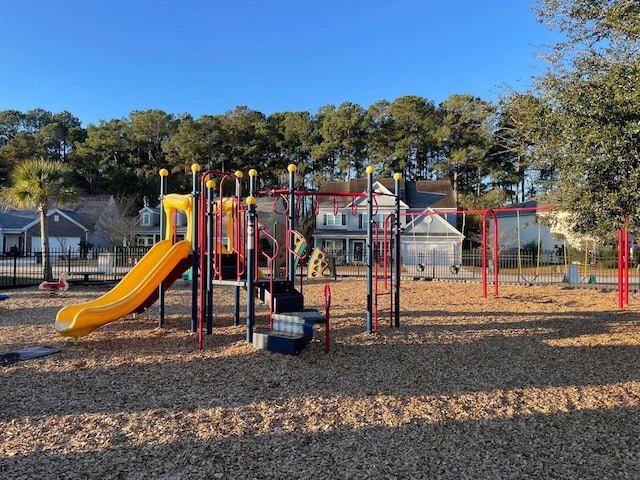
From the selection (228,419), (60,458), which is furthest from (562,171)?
(60,458)

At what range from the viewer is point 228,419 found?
4.26 meters

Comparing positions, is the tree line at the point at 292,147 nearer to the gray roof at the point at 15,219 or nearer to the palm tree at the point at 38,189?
the gray roof at the point at 15,219

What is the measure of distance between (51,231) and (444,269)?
3451 centimetres

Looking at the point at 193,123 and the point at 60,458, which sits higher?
the point at 193,123

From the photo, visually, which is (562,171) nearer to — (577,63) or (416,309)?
(577,63)

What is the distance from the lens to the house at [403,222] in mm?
33906

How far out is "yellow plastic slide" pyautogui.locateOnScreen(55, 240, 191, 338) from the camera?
271 inches

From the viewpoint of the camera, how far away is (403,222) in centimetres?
3625

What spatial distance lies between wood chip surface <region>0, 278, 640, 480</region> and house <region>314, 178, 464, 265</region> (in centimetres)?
2509

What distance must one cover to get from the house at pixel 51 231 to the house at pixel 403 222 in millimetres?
21428

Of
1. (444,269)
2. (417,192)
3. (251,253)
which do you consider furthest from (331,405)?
(417,192)

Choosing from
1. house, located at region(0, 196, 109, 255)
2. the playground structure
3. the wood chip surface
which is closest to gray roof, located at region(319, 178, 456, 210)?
house, located at region(0, 196, 109, 255)

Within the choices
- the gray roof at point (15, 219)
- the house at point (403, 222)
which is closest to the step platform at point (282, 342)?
the house at point (403, 222)

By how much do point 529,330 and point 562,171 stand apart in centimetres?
306
